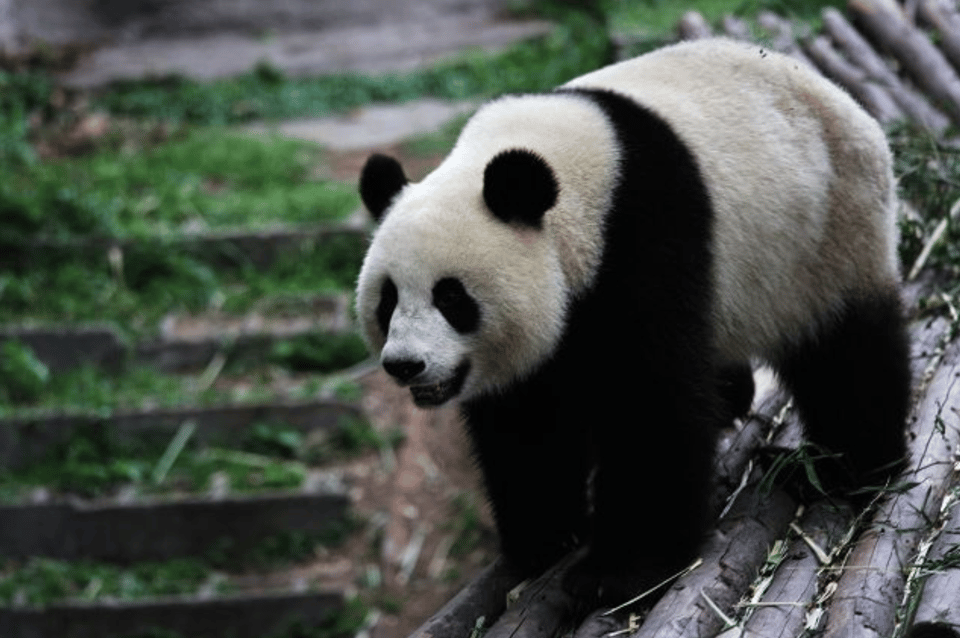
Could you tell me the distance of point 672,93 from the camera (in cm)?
338

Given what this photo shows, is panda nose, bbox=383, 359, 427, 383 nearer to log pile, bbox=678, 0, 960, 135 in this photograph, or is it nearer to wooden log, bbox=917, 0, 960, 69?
log pile, bbox=678, 0, 960, 135

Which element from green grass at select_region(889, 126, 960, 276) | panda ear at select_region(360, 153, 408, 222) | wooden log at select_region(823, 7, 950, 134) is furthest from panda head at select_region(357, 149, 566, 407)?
wooden log at select_region(823, 7, 950, 134)

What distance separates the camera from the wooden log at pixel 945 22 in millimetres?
5625

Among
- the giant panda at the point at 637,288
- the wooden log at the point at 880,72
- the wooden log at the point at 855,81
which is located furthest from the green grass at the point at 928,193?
the giant panda at the point at 637,288

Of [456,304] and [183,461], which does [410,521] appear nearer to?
[183,461]

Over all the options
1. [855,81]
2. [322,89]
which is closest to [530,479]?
[855,81]

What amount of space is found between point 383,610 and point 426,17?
Result: 7.23 meters

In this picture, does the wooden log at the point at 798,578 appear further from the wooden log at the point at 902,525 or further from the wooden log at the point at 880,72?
the wooden log at the point at 880,72

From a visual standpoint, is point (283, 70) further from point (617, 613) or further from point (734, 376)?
point (617, 613)

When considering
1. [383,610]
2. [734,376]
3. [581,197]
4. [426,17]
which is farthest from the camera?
[426,17]

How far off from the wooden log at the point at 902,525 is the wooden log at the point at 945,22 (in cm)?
212

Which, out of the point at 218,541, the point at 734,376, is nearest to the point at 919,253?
the point at 734,376

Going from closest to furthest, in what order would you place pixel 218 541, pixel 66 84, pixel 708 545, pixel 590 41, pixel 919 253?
pixel 708 545 < pixel 919 253 < pixel 218 541 < pixel 590 41 < pixel 66 84

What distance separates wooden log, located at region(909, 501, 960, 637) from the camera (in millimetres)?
2680
